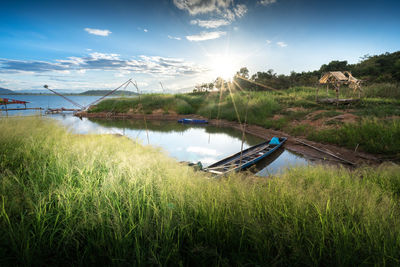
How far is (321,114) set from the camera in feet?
43.7

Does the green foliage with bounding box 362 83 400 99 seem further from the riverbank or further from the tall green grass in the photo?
the tall green grass

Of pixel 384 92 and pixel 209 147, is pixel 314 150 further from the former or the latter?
pixel 384 92

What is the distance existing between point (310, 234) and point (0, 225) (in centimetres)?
312

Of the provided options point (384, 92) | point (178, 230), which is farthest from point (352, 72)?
point (178, 230)

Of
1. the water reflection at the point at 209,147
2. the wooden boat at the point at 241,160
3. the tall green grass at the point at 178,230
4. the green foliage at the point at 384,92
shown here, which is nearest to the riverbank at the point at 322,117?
the green foliage at the point at 384,92

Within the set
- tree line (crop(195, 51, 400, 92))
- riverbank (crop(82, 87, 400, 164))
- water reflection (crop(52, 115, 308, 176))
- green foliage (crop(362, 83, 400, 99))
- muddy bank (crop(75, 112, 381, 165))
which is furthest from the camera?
tree line (crop(195, 51, 400, 92))

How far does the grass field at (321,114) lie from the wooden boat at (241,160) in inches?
81.8

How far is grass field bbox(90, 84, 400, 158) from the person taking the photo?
8555 mm

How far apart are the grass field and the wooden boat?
208cm

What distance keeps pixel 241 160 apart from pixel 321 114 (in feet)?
30.8

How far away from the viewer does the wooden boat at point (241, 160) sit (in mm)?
6367

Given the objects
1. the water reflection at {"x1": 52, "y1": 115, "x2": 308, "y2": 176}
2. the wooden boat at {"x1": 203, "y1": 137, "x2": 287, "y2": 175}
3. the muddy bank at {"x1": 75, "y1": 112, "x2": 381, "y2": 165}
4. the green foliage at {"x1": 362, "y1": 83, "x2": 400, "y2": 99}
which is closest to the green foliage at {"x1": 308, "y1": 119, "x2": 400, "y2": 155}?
the muddy bank at {"x1": 75, "y1": 112, "x2": 381, "y2": 165}

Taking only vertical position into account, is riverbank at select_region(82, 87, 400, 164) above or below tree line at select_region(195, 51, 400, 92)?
below

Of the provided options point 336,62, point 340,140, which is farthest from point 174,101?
point 336,62
